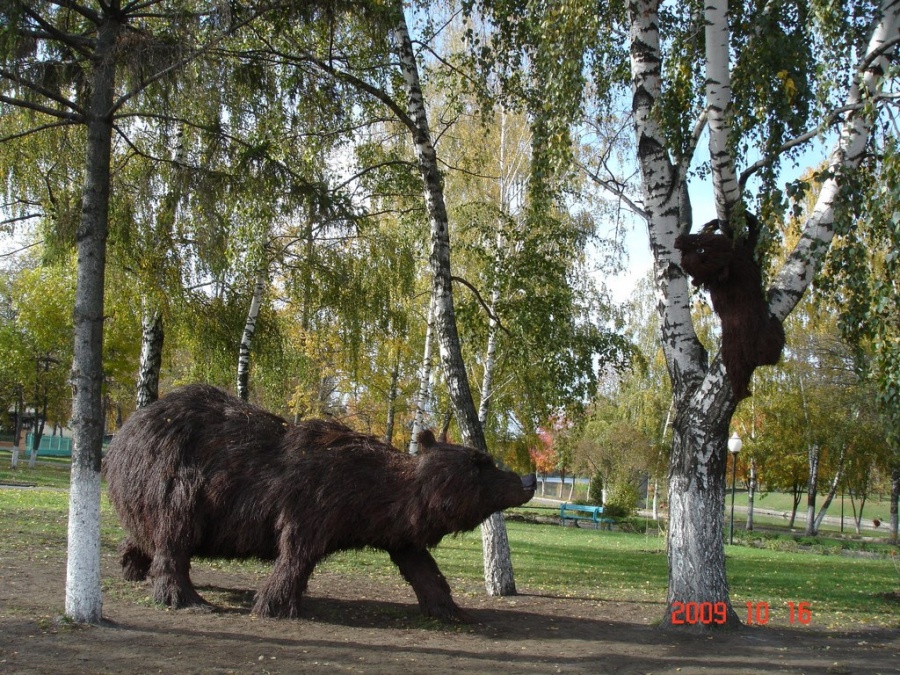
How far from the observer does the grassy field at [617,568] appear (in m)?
10.8

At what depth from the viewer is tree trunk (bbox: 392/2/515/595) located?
9.61 metres

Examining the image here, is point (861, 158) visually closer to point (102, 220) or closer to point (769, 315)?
point (769, 315)

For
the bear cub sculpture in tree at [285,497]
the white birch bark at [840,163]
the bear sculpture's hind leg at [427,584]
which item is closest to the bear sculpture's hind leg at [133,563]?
the bear cub sculpture in tree at [285,497]

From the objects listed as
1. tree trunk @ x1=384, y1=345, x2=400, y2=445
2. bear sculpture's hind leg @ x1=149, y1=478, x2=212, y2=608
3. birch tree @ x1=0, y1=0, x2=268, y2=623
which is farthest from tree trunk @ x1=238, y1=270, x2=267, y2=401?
tree trunk @ x1=384, y1=345, x2=400, y2=445

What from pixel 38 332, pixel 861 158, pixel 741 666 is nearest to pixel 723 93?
pixel 861 158

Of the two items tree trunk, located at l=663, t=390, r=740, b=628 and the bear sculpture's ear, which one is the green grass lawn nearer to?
the bear sculpture's ear

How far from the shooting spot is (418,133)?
9.86 metres

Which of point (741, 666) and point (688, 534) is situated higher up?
point (688, 534)

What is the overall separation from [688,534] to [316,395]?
2151cm

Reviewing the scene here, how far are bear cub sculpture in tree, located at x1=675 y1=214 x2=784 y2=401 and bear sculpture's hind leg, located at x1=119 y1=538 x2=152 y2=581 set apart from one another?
661cm

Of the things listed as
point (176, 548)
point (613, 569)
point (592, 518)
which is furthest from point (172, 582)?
point (592, 518)

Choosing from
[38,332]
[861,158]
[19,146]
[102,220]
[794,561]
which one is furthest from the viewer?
[38,332]

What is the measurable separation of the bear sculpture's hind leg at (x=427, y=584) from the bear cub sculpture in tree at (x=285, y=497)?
0.01m

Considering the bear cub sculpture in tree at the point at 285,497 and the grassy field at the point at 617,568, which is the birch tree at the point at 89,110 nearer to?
the bear cub sculpture in tree at the point at 285,497
